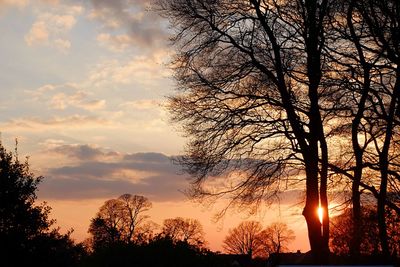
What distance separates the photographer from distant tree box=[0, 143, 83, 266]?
21266mm

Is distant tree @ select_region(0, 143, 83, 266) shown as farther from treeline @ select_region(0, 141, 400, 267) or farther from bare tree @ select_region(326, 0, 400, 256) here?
bare tree @ select_region(326, 0, 400, 256)

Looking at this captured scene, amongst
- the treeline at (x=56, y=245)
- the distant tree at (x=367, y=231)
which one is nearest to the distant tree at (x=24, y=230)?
the treeline at (x=56, y=245)

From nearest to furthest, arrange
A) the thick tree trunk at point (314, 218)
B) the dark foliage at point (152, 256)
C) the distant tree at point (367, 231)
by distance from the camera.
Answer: the dark foliage at point (152, 256) → the thick tree trunk at point (314, 218) → the distant tree at point (367, 231)

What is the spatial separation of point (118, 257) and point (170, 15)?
1069 centimetres

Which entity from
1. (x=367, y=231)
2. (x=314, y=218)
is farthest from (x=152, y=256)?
(x=367, y=231)

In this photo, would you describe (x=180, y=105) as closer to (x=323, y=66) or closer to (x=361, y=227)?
(x=323, y=66)

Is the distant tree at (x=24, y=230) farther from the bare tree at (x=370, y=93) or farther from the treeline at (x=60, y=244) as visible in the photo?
the bare tree at (x=370, y=93)

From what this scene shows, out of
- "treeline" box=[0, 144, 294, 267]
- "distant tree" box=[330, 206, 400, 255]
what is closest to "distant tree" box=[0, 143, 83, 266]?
"treeline" box=[0, 144, 294, 267]

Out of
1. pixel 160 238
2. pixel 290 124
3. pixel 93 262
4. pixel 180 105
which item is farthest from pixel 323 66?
pixel 93 262

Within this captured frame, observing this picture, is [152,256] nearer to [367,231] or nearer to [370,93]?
[370,93]

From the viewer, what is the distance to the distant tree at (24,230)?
21.3 m

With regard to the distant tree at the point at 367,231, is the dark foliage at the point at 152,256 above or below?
below

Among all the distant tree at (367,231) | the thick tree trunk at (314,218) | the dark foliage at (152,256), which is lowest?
the dark foliage at (152,256)

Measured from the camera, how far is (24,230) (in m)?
21.8
